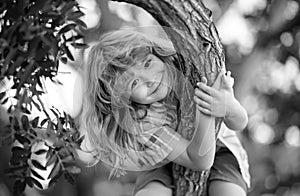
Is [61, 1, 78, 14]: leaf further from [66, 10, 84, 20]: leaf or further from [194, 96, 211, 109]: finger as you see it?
[194, 96, 211, 109]: finger

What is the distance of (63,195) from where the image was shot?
12.7 feet

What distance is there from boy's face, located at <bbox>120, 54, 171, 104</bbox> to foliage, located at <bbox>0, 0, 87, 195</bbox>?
0.46ft

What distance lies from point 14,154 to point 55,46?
25 cm

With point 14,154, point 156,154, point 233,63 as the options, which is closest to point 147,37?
point 156,154

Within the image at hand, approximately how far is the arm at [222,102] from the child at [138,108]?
0.03m

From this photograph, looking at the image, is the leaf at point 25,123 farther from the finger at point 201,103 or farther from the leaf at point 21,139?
the finger at point 201,103

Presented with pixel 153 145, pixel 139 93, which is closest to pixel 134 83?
pixel 139 93

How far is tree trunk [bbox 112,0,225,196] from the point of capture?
1150 mm

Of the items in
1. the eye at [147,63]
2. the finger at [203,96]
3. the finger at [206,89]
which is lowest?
the finger at [203,96]

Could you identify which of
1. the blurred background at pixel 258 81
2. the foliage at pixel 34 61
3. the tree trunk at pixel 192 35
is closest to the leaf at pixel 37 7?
the foliage at pixel 34 61

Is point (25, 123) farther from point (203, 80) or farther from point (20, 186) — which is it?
point (203, 80)

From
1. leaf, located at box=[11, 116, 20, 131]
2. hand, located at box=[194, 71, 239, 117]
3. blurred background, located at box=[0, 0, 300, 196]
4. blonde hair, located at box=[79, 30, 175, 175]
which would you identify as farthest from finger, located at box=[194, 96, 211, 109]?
blurred background, located at box=[0, 0, 300, 196]

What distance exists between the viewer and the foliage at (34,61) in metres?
1.02

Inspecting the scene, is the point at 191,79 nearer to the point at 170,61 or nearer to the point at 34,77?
the point at 170,61
